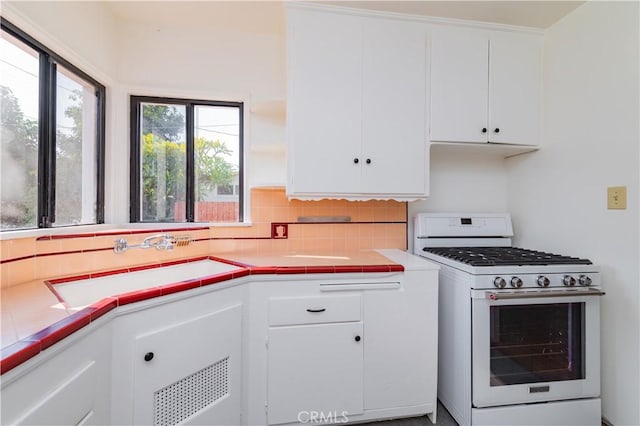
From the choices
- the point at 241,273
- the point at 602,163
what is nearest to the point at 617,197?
the point at 602,163

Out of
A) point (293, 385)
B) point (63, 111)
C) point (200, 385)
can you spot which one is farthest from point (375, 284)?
point (63, 111)

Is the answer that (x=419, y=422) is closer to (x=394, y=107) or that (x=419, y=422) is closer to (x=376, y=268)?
(x=376, y=268)

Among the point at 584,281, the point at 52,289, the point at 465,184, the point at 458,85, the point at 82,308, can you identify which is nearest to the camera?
the point at 82,308

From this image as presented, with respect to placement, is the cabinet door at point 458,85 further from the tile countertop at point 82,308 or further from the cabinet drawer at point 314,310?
the cabinet drawer at point 314,310

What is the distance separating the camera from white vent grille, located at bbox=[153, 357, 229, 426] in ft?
3.80

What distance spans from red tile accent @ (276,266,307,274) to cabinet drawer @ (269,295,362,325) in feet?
0.44

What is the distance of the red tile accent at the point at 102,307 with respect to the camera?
0.90 metres

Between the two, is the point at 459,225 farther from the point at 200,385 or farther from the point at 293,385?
the point at 200,385

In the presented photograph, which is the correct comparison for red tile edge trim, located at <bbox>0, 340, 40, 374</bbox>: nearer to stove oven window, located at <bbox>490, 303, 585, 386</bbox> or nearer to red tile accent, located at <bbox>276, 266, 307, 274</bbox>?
red tile accent, located at <bbox>276, 266, 307, 274</bbox>

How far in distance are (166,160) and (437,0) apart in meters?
1.98

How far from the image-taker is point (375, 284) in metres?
1.52

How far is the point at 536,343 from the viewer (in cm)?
152

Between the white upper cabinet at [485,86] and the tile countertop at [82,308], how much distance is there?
925 mm

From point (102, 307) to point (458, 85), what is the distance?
7.09 feet
